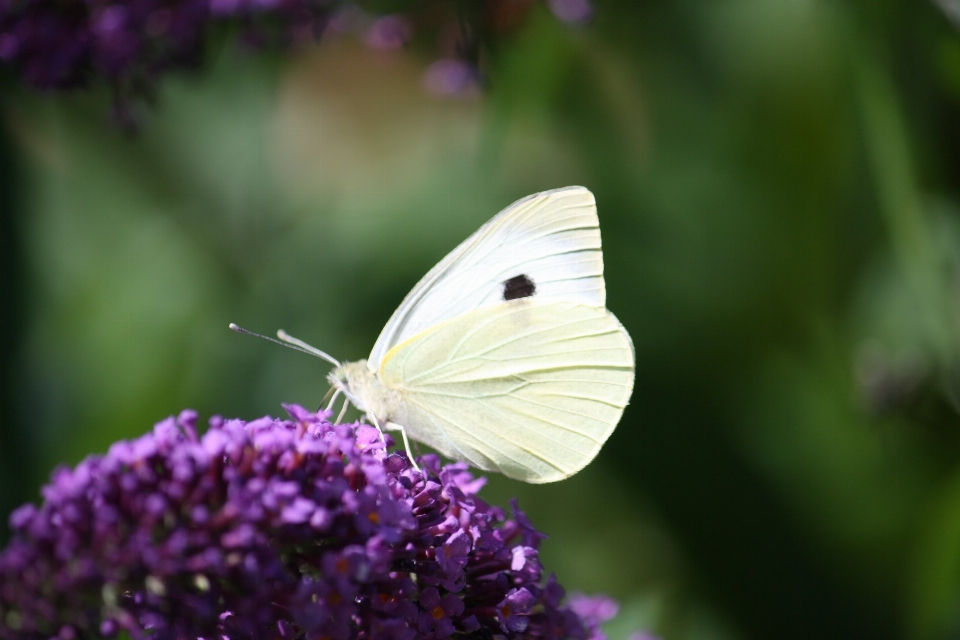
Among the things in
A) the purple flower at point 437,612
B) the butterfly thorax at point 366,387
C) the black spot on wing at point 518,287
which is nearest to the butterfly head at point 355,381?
the butterfly thorax at point 366,387

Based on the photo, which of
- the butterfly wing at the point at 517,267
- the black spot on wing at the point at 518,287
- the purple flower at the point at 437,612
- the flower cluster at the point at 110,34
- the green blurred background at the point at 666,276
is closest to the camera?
the purple flower at the point at 437,612

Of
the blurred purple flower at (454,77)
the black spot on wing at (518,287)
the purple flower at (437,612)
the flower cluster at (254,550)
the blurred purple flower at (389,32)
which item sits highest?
the blurred purple flower at (389,32)

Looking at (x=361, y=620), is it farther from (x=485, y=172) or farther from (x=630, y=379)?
(x=485, y=172)

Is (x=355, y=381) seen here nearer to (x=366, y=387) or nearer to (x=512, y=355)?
(x=366, y=387)

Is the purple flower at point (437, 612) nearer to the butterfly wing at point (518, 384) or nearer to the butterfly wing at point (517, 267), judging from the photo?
the butterfly wing at point (518, 384)

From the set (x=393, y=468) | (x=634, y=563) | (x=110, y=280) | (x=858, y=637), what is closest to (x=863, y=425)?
(x=858, y=637)

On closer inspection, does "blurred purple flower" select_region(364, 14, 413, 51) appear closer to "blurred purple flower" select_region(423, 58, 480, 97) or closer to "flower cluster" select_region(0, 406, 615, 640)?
"blurred purple flower" select_region(423, 58, 480, 97)

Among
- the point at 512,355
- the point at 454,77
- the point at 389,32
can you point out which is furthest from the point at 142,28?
the point at 512,355
